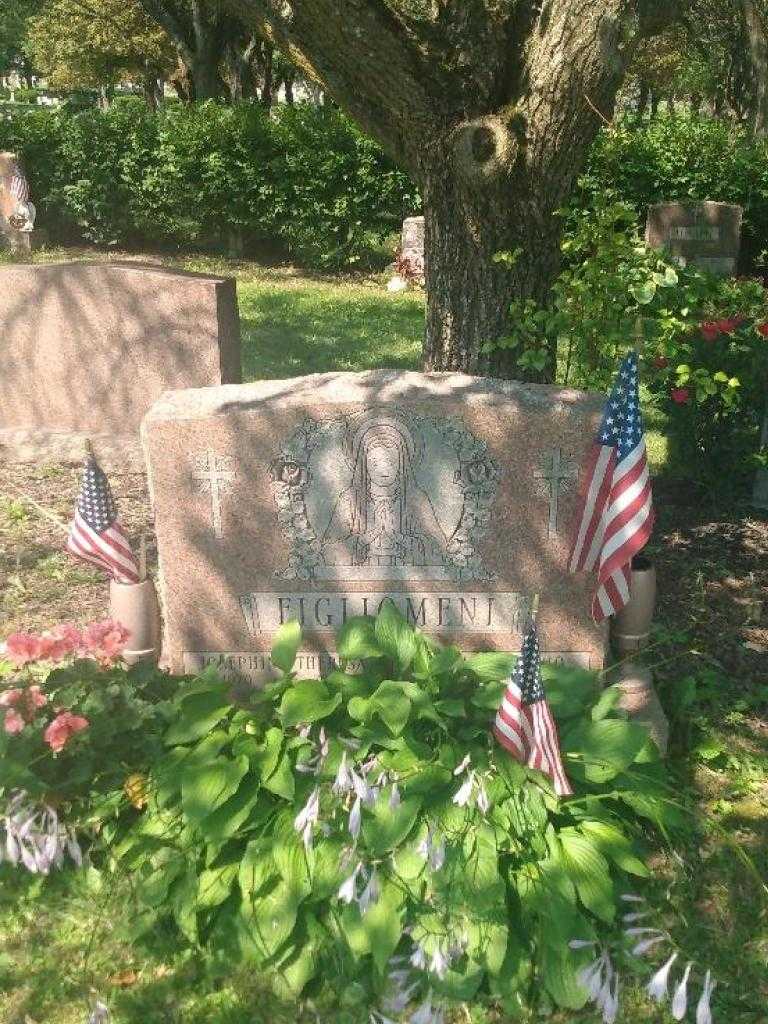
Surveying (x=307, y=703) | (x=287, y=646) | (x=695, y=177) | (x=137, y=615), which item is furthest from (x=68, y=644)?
(x=695, y=177)

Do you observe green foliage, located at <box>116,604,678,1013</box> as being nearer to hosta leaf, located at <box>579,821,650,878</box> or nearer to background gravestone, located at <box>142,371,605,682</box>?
hosta leaf, located at <box>579,821,650,878</box>

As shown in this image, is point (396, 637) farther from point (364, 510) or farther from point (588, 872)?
point (588, 872)

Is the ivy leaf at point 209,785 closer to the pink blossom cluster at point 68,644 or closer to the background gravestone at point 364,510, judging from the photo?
the pink blossom cluster at point 68,644

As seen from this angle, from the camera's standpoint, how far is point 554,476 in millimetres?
4277

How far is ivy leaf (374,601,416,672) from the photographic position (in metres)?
4.15

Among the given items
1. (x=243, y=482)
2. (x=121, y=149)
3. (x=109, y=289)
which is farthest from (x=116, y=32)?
(x=243, y=482)

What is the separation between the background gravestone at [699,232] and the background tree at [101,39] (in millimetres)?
21785

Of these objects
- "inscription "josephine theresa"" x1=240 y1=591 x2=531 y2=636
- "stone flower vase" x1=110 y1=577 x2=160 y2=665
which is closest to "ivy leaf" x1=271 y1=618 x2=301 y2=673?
"inscription "josephine theresa"" x1=240 y1=591 x2=531 y2=636

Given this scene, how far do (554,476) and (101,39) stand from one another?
31.5 m

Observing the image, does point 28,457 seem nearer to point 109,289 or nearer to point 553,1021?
point 109,289

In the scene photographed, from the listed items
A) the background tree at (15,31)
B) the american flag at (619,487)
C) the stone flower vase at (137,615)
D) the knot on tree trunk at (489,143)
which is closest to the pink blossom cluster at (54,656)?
the stone flower vase at (137,615)

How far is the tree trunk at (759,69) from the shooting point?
729 inches

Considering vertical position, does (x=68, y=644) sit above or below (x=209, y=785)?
above

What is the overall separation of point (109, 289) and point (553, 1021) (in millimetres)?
5808
